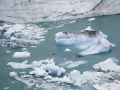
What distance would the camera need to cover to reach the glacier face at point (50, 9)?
731 cm

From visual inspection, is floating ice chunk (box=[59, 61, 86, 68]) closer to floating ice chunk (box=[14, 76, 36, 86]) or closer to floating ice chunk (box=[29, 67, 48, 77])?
floating ice chunk (box=[29, 67, 48, 77])

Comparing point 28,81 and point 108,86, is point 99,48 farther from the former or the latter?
point 28,81

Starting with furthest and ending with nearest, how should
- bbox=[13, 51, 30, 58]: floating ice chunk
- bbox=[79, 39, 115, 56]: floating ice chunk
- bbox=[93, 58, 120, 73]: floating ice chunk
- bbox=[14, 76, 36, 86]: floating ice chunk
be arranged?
bbox=[13, 51, 30, 58]: floating ice chunk
bbox=[79, 39, 115, 56]: floating ice chunk
bbox=[93, 58, 120, 73]: floating ice chunk
bbox=[14, 76, 36, 86]: floating ice chunk

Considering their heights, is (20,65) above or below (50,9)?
below

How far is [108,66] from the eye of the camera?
418 cm

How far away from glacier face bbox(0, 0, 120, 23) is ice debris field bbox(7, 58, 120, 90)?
311 cm

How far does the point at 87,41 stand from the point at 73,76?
151 cm

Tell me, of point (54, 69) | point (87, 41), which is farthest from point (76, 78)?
point (87, 41)

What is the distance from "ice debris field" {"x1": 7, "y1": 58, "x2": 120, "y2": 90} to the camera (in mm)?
3773

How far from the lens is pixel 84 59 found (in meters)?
4.64

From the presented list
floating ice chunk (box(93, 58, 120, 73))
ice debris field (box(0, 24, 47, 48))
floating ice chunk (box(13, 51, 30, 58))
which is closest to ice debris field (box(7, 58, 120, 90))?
floating ice chunk (box(93, 58, 120, 73))

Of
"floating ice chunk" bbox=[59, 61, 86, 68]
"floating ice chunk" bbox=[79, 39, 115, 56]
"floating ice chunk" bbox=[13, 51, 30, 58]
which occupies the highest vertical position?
"floating ice chunk" bbox=[79, 39, 115, 56]

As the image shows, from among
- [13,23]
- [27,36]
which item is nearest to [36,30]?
[27,36]

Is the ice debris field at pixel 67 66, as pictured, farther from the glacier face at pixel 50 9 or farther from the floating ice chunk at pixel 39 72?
the glacier face at pixel 50 9
